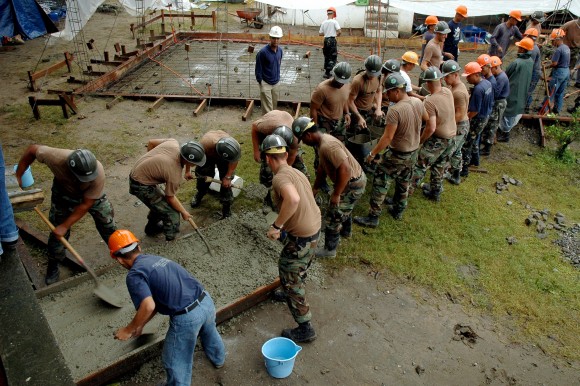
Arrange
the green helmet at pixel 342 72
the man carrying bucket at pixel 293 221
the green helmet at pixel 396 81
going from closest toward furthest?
the man carrying bucket at pixel 293 221
the green helmet at pixel 396 81
the green helmet at pixel 342 72

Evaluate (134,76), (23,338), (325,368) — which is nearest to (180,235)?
(325,368)

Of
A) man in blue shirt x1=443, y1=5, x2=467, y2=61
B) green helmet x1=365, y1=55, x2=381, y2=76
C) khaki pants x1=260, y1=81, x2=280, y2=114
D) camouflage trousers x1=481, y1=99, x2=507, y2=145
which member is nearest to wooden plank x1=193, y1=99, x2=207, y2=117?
khaki pants x1=260, y1=81, x2=280, y2=114

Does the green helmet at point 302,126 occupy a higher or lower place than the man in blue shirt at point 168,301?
higher

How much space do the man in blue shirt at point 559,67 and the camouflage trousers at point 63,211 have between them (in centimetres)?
944

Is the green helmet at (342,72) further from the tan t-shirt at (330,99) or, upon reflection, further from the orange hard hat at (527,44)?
the orange hard hat at (527,44)

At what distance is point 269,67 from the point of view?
8367 mm

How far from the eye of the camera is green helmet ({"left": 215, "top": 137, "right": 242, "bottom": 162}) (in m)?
5.50

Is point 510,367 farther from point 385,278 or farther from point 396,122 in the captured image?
point 396,122

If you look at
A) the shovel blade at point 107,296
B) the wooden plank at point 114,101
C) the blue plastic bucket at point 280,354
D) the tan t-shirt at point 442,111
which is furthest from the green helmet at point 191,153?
the wooden plank at point 114,101

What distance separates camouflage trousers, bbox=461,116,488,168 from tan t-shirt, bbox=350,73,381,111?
1813 millimetres

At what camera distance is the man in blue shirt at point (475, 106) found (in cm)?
684

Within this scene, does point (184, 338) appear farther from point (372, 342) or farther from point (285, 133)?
point (285, 133)

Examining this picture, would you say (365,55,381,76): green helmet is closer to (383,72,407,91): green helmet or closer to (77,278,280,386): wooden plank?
(383,72,407,91): green helmet

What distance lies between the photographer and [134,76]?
1176 centimetres
